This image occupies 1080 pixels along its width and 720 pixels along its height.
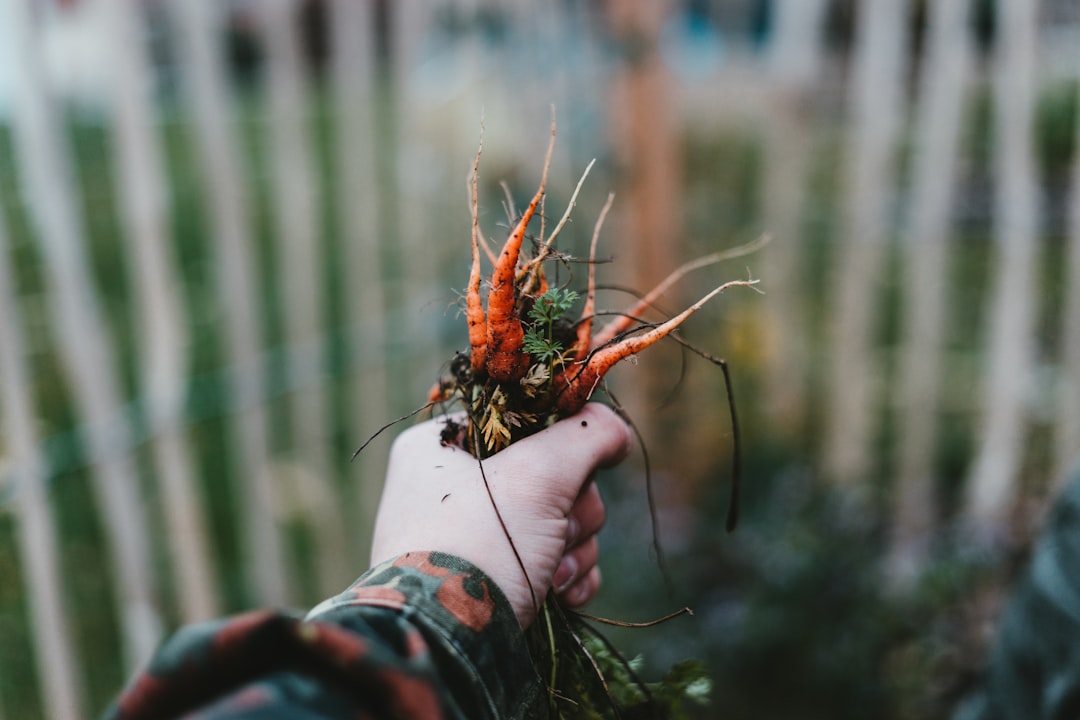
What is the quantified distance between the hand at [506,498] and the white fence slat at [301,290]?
2017 mm

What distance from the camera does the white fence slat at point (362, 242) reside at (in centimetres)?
306

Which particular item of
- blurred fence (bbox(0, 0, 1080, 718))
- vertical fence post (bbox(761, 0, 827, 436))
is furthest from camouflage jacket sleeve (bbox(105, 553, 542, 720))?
vertical fence post (bbox(761, 0, 827, 436))

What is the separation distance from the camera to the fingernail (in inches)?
46.1

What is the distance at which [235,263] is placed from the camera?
8.48 ft

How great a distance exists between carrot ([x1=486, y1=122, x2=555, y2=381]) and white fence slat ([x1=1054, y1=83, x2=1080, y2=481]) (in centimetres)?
273

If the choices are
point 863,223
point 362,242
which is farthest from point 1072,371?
point 362,242

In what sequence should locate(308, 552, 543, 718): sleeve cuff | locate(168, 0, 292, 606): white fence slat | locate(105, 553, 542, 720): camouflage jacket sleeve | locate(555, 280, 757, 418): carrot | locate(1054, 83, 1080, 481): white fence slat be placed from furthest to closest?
A: locate(1054, 83, 1080, 481): white fence slat, locate(168, 0, 292, 606): white fence slat, locate(555, 280, 757, 418): carrot, locate(308, 552, 543, 718): sleeve cuff, locate(105, 553, 542, 720): camouflage jacket sleeve

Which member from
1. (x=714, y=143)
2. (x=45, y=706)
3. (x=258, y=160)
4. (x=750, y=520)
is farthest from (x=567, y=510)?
(x=258, y=160)

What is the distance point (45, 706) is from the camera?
265 cm

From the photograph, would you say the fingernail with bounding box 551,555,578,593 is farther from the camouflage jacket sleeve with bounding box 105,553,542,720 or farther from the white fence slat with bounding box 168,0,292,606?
the white fence slat with bounding box 168,0,292,606

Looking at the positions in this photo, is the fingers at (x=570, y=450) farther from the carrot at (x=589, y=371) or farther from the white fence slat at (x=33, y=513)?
the white fence slat at (x=33, y=513)

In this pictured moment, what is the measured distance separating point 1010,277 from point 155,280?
2.89m

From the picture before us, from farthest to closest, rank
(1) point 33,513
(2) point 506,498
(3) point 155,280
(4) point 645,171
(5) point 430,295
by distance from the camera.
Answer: (4) point 645,171
(5) point 430,295
(3) point 155,280
(1) point 33,513
(2) point 506,498

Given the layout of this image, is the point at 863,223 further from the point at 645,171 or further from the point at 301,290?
the point at 301,290
